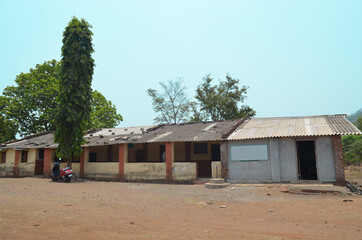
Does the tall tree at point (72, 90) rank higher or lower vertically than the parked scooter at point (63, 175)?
higher

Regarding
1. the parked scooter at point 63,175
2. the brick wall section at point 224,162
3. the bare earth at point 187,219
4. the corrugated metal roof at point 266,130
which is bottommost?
the bare earth at point 187,219

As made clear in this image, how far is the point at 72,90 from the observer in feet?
60.3

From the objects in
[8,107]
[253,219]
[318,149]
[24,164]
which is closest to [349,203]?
[253,219]

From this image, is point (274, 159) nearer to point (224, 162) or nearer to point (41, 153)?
point (224, 162)

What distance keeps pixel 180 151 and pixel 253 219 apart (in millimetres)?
13843

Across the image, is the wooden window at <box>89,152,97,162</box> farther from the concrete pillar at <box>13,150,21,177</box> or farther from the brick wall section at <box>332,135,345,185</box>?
the brick wall section at <box>332,135,345,185</box>

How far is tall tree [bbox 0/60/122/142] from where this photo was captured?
29625 millimetres

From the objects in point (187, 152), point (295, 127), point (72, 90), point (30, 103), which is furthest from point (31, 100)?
point (295, 127)

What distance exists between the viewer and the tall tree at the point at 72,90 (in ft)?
59.7

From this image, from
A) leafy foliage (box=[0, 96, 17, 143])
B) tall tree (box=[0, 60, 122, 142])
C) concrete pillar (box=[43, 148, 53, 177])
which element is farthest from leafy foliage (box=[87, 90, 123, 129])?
concrete pillar (box=[43, 148, 53, 177])

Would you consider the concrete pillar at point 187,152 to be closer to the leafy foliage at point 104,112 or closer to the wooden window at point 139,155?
the wooden window at point 139,155

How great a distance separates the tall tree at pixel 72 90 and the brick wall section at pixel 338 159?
15717 millimetres

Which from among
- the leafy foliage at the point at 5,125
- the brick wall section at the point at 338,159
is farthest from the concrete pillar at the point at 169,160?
the leafy foliage at the point at 5,125

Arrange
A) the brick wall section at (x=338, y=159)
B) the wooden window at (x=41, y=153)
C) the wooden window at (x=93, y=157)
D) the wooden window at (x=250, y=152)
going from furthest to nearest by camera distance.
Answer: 1. the wooden window at (x=93, y=157)
2. the wooden window at (x=41, y=153)
3. the wooden window at (x=250, y=152)
4. the brick wall section at (x=338, y=159)
